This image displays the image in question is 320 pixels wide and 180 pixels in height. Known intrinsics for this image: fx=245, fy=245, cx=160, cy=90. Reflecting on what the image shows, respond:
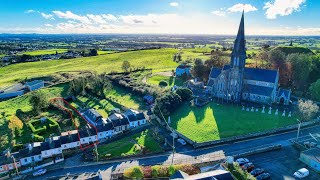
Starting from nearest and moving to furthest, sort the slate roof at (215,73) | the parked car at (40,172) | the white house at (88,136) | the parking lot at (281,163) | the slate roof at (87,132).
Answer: the parking lot at (281,163), the parked car at (40,172), the white house at (88,136), the slate roof at (87,132), the slate roof at (215,73)

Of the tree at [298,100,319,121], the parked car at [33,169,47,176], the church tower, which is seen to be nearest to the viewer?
the parked car at [33,169,47,176]

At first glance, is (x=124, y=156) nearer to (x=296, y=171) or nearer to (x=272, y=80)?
(x=296, y=171)

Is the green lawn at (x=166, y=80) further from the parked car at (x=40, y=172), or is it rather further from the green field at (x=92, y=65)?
the parked car at (x=40, y=172)

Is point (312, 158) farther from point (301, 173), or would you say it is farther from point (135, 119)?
point (135, 119)

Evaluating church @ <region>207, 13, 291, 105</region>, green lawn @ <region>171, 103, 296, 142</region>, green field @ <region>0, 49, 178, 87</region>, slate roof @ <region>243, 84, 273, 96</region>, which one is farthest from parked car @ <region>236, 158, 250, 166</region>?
green field @ <region>0, 49, 178, 87</region>

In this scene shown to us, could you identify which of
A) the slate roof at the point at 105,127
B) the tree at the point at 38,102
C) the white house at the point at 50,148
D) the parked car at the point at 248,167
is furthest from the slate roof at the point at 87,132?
the parked car at the point at 248,167

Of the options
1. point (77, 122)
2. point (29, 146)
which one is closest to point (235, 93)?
point (77, 122)

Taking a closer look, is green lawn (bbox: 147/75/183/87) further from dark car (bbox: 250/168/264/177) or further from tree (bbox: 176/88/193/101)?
dark car (bbox: 250/168/264/177)
